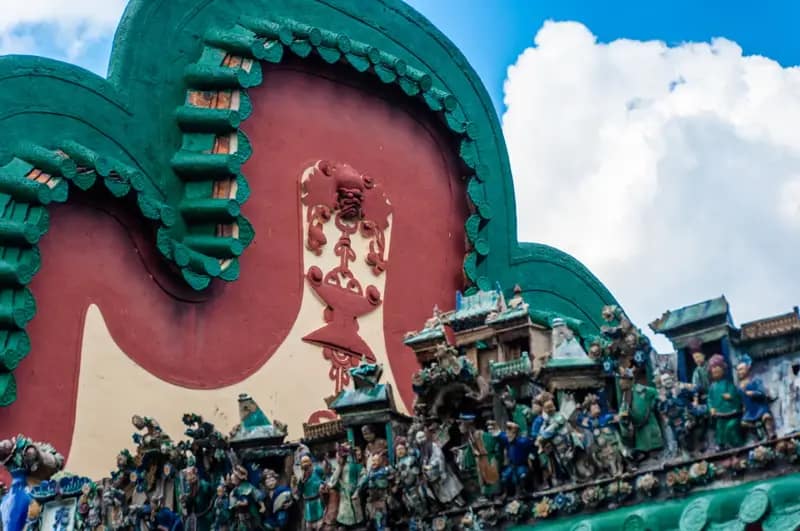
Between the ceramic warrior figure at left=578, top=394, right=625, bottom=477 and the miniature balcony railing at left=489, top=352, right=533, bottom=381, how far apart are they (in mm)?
1059

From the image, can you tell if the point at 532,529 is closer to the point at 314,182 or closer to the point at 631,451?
the point at 631,451

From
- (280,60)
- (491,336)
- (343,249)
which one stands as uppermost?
(280,60)

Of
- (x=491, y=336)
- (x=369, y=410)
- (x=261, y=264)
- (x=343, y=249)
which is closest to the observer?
(x=369, y=410)

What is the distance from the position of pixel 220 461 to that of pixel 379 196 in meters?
7.23

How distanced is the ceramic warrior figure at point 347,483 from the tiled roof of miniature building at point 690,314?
11.3 feet

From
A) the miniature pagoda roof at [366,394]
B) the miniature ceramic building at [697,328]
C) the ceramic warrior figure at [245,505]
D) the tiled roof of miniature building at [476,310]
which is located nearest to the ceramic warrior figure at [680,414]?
the miniature ceramic building at [697,328]

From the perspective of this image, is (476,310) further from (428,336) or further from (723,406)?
(723,406)

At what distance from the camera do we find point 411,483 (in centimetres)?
1344

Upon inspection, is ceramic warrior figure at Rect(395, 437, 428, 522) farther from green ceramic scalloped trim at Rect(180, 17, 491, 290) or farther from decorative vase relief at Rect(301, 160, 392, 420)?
green ceramic scalloped trim at Rect(180, 17, 491, 290)

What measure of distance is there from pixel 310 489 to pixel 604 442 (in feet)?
11.3

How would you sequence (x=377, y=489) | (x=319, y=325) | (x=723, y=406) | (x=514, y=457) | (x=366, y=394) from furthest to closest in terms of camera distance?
(x=319, y=325) → (x=366, y=394) → (x=377, y=489) → (x=514, y=457) → (x=723, y=406)

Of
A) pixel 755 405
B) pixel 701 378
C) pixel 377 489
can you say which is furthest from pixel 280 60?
pixel 755 405

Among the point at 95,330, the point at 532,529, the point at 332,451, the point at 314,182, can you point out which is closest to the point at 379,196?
the point at 314,182

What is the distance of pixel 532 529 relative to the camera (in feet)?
41.5
